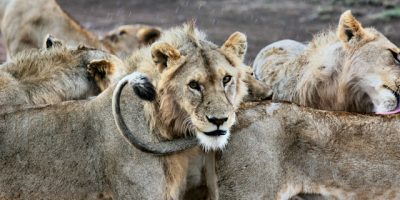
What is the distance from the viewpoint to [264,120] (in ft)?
16.3

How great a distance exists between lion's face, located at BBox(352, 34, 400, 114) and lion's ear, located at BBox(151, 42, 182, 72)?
4.97 ft

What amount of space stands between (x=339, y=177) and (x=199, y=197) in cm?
73

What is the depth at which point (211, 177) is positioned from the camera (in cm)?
500

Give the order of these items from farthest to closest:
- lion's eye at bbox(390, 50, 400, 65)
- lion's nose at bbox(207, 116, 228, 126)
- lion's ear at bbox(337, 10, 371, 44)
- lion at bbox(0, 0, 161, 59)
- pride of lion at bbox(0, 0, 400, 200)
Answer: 1. lion at bbox(0, 0, 161, 59)
2. lion's ear at bbox(337, 10, 371, 44)
3. lion's eye at bbox(390, 50, 400, 65)
4. pride of lion at bbox(0, 0, 400, 200)
5. lion's nose at bbox(207, 116, 228, 126)

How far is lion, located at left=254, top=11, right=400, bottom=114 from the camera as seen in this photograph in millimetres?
5910

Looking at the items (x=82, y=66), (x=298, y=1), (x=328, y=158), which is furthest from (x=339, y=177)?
(x=298, y=1)

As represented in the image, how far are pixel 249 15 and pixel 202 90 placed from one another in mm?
9756

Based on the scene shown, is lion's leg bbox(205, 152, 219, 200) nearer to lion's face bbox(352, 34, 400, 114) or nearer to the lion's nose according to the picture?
the lion's nose

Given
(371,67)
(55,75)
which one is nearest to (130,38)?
(55,75)

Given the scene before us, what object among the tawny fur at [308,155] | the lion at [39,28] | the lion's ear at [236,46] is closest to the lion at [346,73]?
the tawny fur at [308,155]

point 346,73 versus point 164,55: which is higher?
point 164,55

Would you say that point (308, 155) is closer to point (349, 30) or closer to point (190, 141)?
point (190, 141)

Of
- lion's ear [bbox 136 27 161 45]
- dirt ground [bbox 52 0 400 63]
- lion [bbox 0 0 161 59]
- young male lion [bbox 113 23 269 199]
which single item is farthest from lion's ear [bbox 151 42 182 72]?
dirt ground [bbox 52 0 400 63]

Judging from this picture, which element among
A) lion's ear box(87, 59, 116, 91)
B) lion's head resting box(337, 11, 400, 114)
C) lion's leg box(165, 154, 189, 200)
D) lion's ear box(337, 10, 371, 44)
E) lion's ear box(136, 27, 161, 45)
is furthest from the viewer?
lion's ear box(136, 27, 161, 45)
